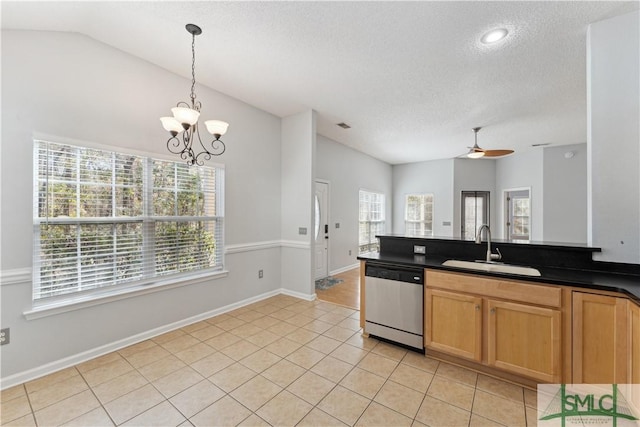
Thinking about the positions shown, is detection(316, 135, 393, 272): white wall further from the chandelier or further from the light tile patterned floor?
the light tile patterned floor

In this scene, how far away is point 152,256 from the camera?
9.49 ft

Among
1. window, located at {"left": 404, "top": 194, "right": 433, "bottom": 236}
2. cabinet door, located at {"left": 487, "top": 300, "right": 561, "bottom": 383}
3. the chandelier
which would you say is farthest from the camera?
window, located at {"left": 404, "top": 194, "right": 433, "bottom": 236}

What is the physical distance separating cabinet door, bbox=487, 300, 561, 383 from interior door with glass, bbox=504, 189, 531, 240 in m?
6.10

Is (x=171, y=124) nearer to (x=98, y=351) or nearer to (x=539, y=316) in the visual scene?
(x=98, y=351)

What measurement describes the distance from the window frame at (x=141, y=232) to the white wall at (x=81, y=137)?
0.17 feet

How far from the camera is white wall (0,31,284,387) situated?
2.07 m

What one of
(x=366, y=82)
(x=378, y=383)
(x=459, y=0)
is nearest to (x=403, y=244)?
(x=378, y=383)

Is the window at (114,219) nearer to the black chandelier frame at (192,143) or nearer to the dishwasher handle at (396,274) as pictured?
the black chandelier frame at (192,143)

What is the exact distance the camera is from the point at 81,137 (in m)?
2.41

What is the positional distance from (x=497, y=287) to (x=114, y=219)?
3557 mm

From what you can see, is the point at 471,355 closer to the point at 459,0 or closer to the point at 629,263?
the point at 629,263

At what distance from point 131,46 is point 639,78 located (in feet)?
14.8

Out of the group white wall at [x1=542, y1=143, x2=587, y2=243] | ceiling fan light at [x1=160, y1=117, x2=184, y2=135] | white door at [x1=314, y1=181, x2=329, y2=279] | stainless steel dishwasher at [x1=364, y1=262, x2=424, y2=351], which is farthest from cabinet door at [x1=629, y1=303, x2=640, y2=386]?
white wall at [x1=542, y1=143, x2=587, y2=243]

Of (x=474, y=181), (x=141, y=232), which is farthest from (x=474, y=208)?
(x=141, y=232)
